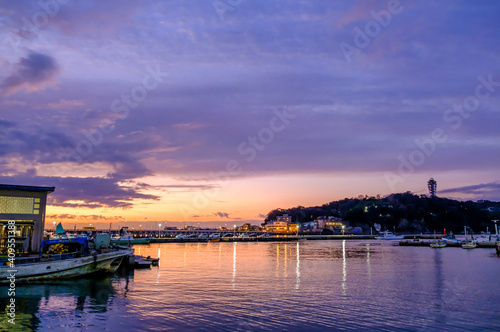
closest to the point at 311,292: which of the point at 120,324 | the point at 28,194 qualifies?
the point at 120,324

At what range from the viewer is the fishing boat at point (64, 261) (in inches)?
1469

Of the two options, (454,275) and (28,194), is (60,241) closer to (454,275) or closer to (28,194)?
(28,194)

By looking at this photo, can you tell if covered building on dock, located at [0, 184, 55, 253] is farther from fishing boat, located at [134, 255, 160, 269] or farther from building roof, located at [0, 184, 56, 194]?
fishing boat, located at [134, 255, 160, 269]

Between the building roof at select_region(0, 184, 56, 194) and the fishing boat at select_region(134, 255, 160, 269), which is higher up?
the building roof at select_region(0, 184, 56, 194)

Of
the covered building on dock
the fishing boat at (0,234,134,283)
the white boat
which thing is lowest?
the white boat

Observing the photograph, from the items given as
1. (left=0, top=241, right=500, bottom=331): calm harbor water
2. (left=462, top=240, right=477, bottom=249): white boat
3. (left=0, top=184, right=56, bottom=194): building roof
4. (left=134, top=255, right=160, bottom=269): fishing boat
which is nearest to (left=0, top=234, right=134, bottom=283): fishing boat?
(left=0, top=241, right=500, bottom=331): calm harbor water

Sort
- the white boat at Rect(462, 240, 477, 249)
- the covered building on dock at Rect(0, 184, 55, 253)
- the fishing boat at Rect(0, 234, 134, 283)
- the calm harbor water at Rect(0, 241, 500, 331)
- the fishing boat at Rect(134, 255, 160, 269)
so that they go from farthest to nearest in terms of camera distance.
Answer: the white boat at Rect(462, 240, 477, 249) < the fishing boat at Rect(134, 255, 160, 269) < the covered building on dock at Rect(0, 184, 55, 253) < the fishing boat at Rect(0, 234, 134, 283) < the calm harbor water at Rect(0, 241, 500, 331)

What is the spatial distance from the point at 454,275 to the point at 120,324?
4398 centimetres

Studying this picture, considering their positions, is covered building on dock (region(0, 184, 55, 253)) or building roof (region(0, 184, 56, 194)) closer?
covered building on dock (region(0, 184, 55, 253))

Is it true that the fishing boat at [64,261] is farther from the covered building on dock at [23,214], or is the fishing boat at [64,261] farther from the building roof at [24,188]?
the building roof at [24,188]

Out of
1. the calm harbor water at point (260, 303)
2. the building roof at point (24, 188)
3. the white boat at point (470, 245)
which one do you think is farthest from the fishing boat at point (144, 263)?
the white boat at point (470, 245)

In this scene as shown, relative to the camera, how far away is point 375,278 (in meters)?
46.9

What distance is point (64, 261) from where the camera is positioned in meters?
41.1

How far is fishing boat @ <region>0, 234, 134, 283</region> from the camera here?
37.3 metres
